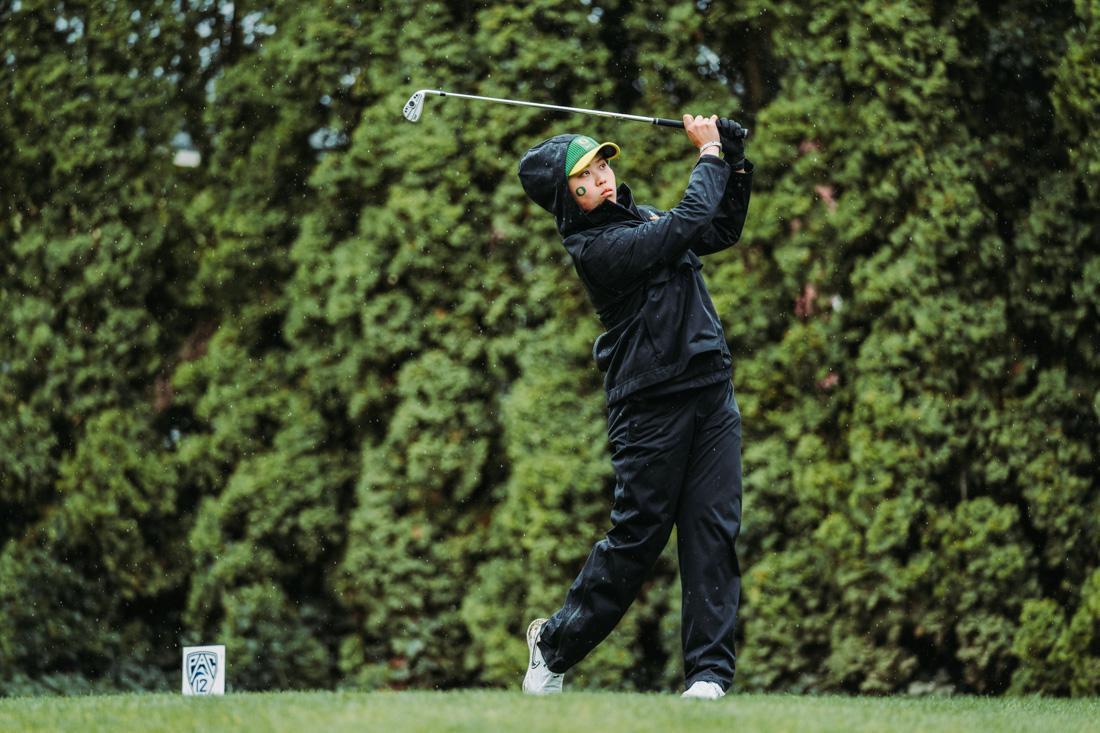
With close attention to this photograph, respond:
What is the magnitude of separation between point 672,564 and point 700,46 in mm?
2479

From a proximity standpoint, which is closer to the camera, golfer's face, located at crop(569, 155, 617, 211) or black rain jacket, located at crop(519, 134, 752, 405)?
black rain jacket, located at crop(519, 134, 752, 405)

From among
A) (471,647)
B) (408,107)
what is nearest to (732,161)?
(408,107)

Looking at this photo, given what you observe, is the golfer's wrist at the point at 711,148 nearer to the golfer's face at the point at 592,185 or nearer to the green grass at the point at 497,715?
the golfer's face at the point at 592,185

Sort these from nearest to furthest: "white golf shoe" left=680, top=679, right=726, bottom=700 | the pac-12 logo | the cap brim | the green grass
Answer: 1. the green grass
2. "white golf shoe" left=680, top=679, right=726, bottom=700
3. the cap brim
4. the pac-12 logo

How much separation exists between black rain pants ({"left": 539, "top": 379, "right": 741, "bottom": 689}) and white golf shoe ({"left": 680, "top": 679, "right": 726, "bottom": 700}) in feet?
0.09

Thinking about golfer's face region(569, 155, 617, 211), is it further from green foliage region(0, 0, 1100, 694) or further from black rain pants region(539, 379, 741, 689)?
green foliage region(0, 0, 1100, 694)

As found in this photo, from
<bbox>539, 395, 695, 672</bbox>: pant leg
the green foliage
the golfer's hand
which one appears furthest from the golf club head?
<bbox>539, 395, 695, 672</bbox>: pant leg

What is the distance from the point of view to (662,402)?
12.6ft

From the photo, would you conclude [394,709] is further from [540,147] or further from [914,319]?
[914,319]

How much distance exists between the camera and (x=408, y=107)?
482cm

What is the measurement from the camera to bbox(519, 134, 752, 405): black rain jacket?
377 cm

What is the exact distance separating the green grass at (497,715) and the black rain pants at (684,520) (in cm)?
23

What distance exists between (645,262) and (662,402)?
447 mm

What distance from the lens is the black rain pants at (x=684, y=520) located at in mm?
3801
